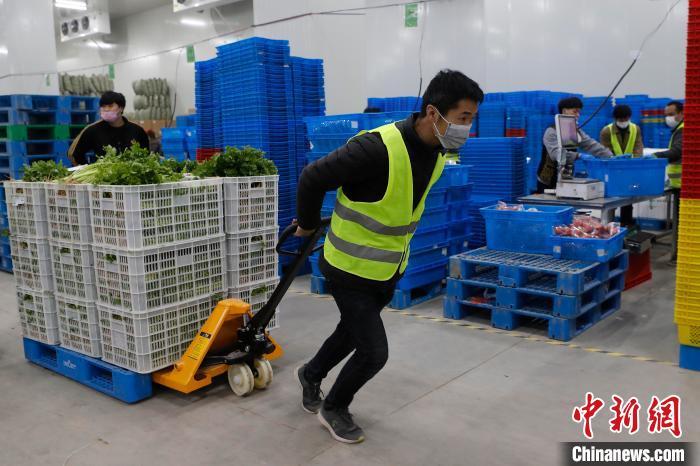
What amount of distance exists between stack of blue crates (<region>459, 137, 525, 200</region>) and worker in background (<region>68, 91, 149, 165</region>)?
12.4 feet

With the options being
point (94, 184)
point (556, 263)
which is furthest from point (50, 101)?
point (556, 263)

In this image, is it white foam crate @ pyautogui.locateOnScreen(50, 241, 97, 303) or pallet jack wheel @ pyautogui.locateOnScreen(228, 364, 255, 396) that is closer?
pallet jack wheel @ pyautogui.locateOnScreen(228, 364, 255, 396)

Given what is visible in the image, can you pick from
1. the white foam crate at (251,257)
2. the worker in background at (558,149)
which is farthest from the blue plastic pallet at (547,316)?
the white foam crate at (251,257)

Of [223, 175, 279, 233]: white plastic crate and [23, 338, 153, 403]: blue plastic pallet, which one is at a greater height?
[223, 175, 279, 233]: white plastic crate

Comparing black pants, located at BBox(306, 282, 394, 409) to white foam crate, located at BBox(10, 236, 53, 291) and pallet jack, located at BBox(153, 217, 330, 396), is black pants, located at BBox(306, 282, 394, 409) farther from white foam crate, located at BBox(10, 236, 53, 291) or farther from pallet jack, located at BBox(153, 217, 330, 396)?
white foam crate, located at BBox(10, 236, 53, 291)

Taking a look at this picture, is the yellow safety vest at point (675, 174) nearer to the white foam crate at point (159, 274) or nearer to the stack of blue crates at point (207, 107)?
the stack of blue crates at point (207, 107)

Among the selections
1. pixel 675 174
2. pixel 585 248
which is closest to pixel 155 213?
pixel 585 248

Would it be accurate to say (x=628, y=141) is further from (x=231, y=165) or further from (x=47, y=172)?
(x=47, y=172)

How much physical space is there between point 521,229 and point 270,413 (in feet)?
10.3

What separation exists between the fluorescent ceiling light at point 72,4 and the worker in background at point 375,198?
16.8 m

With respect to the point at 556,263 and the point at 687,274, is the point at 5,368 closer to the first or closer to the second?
the point at 556,263

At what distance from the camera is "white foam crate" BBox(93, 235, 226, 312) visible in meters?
3.82

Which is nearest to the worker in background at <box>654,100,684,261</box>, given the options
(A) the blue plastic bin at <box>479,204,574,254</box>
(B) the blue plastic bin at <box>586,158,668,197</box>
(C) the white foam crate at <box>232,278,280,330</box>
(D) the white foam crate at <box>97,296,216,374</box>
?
(B) the blue plastic bin at <box>586,158,668,197</box>

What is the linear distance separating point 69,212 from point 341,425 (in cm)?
237
